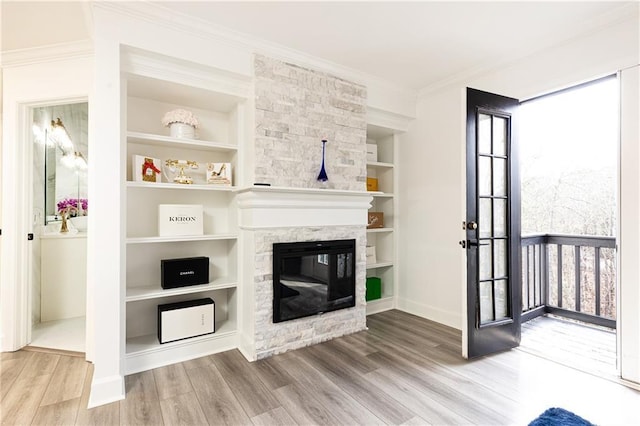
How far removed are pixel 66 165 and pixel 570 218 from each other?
6.23 meters

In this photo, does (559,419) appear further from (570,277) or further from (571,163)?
(571,163)

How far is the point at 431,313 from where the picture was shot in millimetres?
3584

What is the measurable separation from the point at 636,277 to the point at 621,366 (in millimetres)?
644

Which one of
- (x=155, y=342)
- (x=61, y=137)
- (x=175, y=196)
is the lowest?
(x=155, y=342)

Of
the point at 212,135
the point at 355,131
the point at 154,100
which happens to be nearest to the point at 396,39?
the point at 355,131

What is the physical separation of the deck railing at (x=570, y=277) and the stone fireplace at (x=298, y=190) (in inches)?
82.5

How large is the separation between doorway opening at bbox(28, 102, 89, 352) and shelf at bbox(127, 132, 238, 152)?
1239 mm

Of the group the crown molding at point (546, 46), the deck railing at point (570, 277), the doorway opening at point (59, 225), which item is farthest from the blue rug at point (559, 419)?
the doorway opening at point (59, 225)

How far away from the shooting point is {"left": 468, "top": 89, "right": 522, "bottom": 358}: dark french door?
2.56m

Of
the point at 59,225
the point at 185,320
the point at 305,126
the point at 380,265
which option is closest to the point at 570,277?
the point at 380,265

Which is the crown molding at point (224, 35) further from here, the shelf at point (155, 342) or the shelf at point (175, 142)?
the shelf at point (155, 342)

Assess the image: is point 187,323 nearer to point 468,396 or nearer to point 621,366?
point 468,396

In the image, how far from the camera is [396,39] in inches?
104

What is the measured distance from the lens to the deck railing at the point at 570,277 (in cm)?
336
